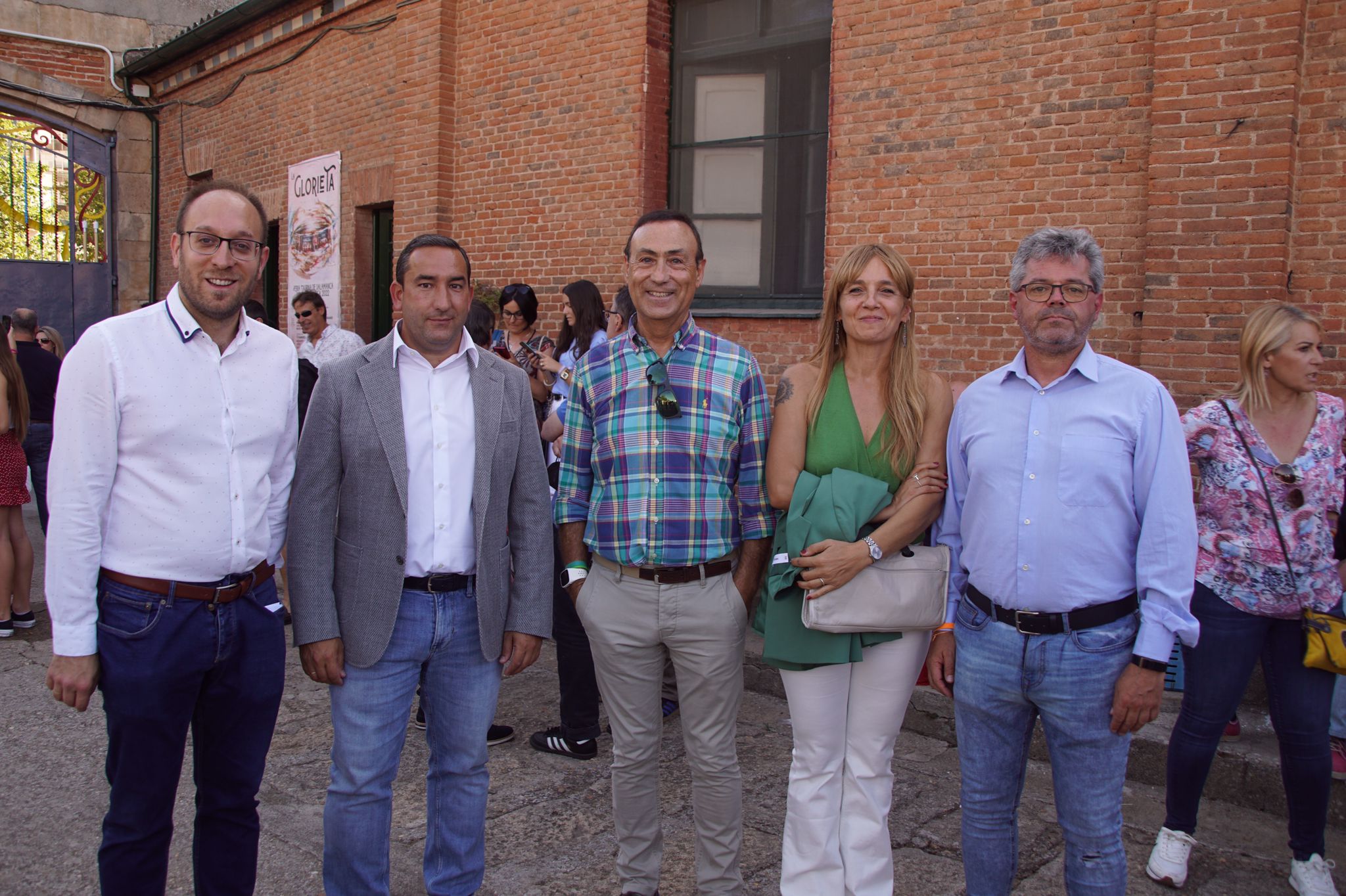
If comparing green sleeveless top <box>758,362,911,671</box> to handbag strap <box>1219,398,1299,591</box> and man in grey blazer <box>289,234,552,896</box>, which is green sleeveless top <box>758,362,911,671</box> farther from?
handbag strap <box>1219,398,1299,591</box>

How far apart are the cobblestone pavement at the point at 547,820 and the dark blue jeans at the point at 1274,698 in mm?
366

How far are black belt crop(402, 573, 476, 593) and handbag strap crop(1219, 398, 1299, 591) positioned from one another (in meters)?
2.67

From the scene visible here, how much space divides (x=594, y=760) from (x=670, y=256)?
8.24ft

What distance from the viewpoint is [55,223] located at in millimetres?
15258

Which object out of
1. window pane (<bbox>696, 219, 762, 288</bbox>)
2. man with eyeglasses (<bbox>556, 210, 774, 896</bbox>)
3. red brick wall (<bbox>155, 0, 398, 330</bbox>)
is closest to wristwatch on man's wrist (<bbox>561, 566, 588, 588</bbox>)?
man with eyeglasses (<bbox>556, 210, 774, 896</bbox>)

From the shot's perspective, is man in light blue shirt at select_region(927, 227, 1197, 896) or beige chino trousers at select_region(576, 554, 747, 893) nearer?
man in light blue shirt at select_region(927, 227, 1197, 896)

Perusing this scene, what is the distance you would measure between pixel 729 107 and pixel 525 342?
3.24 meters

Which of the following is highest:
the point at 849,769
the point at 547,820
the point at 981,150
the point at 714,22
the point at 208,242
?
the point at 714,22

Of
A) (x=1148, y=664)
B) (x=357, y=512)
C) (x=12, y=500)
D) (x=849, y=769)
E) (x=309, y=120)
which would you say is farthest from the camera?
(x=309, y=120)

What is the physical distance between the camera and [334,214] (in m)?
11.4

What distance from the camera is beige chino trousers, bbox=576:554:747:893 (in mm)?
3061

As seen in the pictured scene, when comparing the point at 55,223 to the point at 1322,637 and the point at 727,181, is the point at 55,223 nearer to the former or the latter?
the point at 727,181

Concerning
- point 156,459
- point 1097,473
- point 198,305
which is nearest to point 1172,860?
point 1097,473

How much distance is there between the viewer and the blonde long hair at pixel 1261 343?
3.47 m
